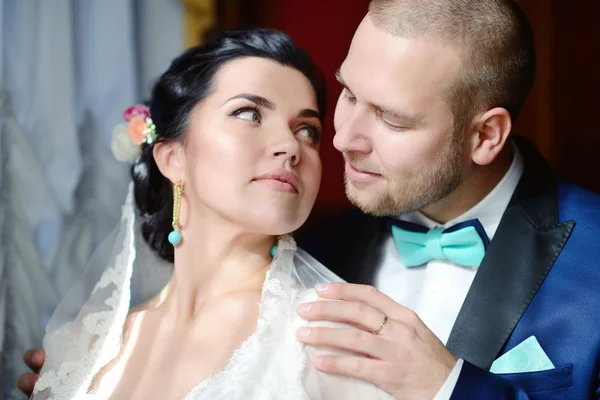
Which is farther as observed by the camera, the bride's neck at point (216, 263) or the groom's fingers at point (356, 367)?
the bride's neck at point (216, 263)

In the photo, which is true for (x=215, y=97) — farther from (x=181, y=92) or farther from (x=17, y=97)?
(x=17, y=97)

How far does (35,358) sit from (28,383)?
0.08 m

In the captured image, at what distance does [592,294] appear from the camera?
174cm

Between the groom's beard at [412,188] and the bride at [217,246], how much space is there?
0.53ft

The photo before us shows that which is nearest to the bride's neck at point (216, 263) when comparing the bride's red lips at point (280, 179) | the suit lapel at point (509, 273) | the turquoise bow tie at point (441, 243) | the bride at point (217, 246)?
the bride at point (217, 246)

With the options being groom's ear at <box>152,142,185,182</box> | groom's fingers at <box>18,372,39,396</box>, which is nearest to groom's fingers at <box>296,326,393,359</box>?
groom's ear at <box>152,142,185,182</box>

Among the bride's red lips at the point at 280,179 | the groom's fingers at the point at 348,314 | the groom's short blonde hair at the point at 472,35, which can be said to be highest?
the groom's short blonde hair at the point at 472,35

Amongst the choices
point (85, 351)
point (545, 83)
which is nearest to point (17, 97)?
point (85, 351)

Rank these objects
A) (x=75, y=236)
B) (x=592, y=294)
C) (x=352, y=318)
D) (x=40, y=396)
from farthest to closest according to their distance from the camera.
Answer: (x=75, y=236), (x=40, y=396), (x=592, y=294), (x=352, y=318)

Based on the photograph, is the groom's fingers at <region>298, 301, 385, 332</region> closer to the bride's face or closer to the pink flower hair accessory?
the bride's face

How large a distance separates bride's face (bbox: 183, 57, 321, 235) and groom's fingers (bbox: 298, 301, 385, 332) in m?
0.29

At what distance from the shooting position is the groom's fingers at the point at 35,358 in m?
2.03

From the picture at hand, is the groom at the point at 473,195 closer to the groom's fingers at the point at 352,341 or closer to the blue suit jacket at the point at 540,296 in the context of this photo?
the blue suit jacket at the point at 540,296

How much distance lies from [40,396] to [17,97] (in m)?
0.93
